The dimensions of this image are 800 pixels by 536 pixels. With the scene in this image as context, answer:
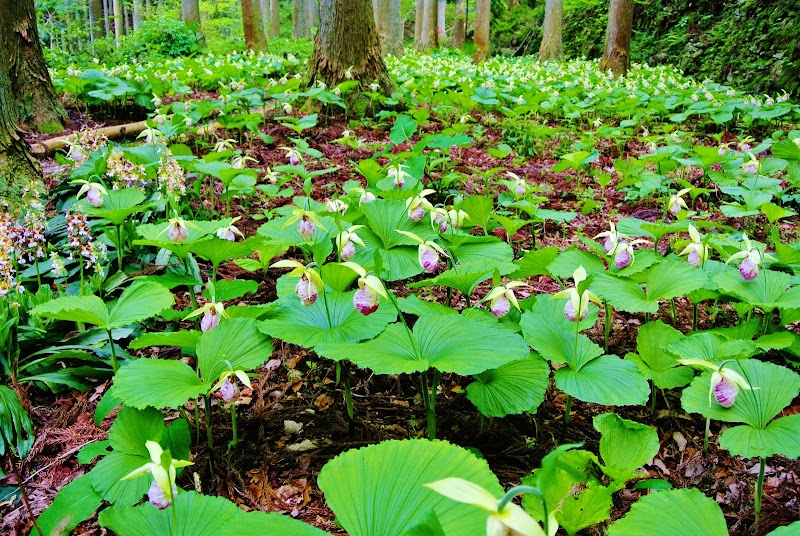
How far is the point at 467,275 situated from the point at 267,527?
1195mm

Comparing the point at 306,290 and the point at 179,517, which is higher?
the point at 306,290

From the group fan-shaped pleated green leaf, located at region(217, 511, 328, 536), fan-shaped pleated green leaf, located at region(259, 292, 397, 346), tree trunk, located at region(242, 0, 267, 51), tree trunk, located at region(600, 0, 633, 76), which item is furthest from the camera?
tree trunk, located at region(242, 0, 267, 51)

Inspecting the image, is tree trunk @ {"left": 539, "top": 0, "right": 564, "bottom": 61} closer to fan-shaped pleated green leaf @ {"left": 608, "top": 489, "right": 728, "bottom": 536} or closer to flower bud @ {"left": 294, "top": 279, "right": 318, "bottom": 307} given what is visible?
flower bud @ {"left": 294, "top": 279, "right": 318, "bottom": 307}

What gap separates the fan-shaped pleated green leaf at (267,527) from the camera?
0.96 m

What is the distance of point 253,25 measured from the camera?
41.1 feet

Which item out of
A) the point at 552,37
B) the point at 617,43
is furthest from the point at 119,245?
the point at 552,37

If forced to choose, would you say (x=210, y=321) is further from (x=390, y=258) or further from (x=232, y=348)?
(x=390, y=258)

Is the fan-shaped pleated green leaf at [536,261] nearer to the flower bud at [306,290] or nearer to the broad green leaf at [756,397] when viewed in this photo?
the broad green leaf at [756,397]

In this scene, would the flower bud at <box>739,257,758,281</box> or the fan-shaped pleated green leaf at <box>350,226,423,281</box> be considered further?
the fan-shaped pleated green leaf at <box>350,226,423,281</box>

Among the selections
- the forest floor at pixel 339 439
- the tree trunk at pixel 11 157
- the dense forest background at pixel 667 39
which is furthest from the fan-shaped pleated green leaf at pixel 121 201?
the dense forest background at pixel 667 39

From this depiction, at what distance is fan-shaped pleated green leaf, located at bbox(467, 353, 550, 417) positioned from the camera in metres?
1.61

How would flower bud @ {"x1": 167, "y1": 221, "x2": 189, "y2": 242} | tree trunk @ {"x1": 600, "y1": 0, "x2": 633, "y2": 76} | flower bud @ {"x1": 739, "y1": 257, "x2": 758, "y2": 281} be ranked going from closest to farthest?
flower bud @ {"x1": 739, "y1": 257, "x2": 758, "y2": 281} → flower bud @ {"x1": 167, "y1": 221, "x2": 189, "y2": 242} → tree trunk @ {"x1": 600, "y1": 0, "x2": 633, "y2": 76}

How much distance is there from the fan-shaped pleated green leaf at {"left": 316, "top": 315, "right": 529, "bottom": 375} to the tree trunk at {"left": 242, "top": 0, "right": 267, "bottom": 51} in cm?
1274

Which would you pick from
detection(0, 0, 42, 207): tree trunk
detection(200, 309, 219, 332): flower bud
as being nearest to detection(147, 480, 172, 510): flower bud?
detection(200, 309, 219, 332): flower bud
